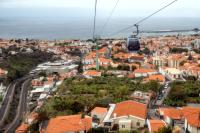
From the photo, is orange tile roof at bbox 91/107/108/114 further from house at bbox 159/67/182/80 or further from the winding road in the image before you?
house at bbox 159/67/182/80

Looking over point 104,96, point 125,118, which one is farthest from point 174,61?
point 125,118

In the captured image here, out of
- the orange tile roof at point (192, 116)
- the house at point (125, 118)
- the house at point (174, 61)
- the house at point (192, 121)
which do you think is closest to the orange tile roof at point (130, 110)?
the house at point (125, 118)

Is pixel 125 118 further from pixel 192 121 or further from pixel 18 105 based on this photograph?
pixel 18 105

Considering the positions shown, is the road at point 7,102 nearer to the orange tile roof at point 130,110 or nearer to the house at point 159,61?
the orange tile roof at point 130,110

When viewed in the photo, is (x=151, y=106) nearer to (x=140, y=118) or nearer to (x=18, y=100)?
(x=140, y=118)

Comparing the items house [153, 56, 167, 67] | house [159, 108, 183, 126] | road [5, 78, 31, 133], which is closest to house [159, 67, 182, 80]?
house [153, 56, 167, 67]
